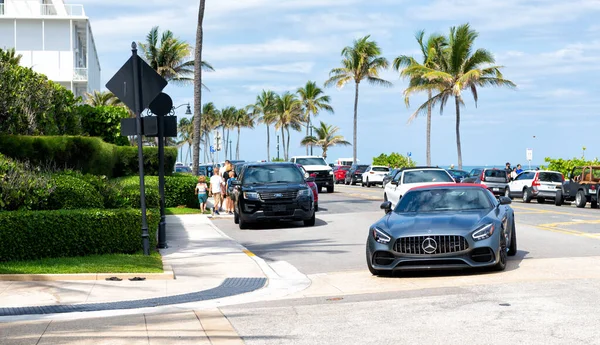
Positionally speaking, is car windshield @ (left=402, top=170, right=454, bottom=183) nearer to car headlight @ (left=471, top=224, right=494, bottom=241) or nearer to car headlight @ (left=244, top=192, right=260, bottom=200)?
car headlight @ (left=244, top=192, right=260, bottom=200)

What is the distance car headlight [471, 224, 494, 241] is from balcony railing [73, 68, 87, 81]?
174 ft

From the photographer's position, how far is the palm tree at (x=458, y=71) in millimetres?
59188

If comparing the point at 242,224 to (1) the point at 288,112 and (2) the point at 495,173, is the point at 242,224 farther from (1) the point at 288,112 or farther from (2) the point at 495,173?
(1) the point at 288,112

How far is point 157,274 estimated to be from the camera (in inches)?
491

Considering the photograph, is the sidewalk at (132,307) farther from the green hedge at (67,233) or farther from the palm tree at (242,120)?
the palm tree at (242,120)

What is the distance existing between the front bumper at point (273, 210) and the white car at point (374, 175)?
40982mm

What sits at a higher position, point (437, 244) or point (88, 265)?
point (437, 244)

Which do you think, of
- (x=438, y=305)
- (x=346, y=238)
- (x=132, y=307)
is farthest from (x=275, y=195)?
(x=438, y=305)

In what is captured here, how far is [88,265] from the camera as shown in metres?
12.9

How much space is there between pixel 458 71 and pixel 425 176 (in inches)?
1386

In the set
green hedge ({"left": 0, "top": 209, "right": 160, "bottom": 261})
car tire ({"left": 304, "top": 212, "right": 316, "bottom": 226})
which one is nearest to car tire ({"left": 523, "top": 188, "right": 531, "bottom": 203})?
car tire ({"left": 304, "top": 212, "right": 316, "bottom": 226})

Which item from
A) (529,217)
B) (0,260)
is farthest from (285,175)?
(0,260)

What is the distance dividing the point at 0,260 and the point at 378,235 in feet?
19.3

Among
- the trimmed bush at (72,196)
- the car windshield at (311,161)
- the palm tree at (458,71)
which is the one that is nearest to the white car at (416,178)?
the trimmed bush at (72,196)
